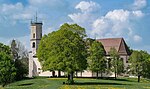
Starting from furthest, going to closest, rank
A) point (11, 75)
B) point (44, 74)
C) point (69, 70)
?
point (44, 74) < point (11, 75) < point (69, 70)

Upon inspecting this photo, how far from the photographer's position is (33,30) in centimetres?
12788

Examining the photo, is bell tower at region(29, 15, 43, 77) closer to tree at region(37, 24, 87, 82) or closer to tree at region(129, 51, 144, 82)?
tree at region(129, 51, 144, 82)

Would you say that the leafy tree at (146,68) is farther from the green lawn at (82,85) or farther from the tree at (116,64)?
the green lawn at (82,85)

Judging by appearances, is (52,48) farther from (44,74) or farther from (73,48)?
(44,74)

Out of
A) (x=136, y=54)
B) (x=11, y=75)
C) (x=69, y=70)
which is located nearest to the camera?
(x=69, y=70)

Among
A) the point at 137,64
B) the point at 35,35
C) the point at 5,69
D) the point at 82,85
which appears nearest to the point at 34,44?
the point at 35,35

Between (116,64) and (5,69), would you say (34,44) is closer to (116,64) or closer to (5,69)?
(116,64)

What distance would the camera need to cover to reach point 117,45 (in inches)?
4980

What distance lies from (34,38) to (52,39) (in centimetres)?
5860

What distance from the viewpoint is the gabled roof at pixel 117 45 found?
410ft

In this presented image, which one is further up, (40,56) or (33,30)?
(33,30)

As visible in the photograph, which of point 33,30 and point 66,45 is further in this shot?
point 33,30

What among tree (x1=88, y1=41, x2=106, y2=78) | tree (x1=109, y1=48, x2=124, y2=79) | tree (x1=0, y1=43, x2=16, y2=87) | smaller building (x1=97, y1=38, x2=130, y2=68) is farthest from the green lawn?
smaller building (x1=97, y1=38, x2=130, y2=68)

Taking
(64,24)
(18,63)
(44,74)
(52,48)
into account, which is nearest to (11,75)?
(52,48)
